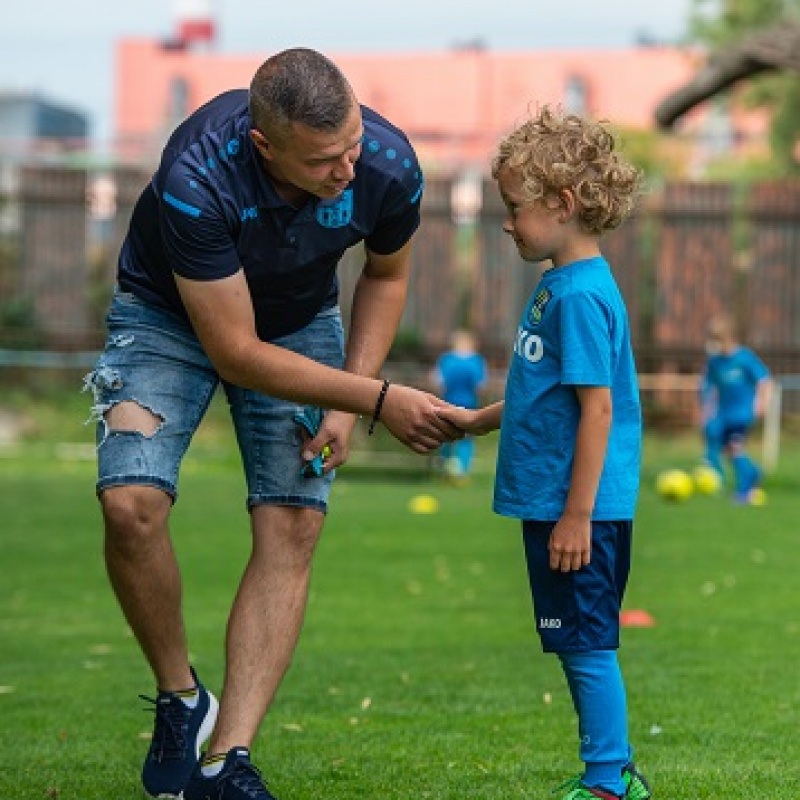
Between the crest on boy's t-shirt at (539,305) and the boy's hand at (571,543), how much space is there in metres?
0.50

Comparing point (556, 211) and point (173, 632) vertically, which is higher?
point (556, 211)

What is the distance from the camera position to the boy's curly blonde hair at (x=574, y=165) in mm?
4691

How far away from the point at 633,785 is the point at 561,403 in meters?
0.99

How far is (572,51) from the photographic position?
71188mm

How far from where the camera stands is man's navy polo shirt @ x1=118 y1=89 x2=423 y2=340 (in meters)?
4.81

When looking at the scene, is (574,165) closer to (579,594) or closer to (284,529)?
(579,594)

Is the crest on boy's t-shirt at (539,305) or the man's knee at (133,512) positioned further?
the man's knee at (133,512)

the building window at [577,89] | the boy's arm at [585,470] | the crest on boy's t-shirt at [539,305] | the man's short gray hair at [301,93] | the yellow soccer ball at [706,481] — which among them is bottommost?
the yellow soccer ball at [706,481]

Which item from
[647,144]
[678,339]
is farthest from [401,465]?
[647,144]

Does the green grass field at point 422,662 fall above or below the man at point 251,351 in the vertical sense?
below

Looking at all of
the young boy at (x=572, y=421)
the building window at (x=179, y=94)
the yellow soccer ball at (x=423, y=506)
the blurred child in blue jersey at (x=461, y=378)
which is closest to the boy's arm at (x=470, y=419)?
the young boy at (x=572, y=421)

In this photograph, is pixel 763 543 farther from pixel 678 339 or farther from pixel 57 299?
pixel 57 299

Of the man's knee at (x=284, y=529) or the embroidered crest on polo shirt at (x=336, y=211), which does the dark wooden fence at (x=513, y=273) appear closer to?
the man's knee at (x=284, y=529)

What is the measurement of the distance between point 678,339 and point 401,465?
666 cm
